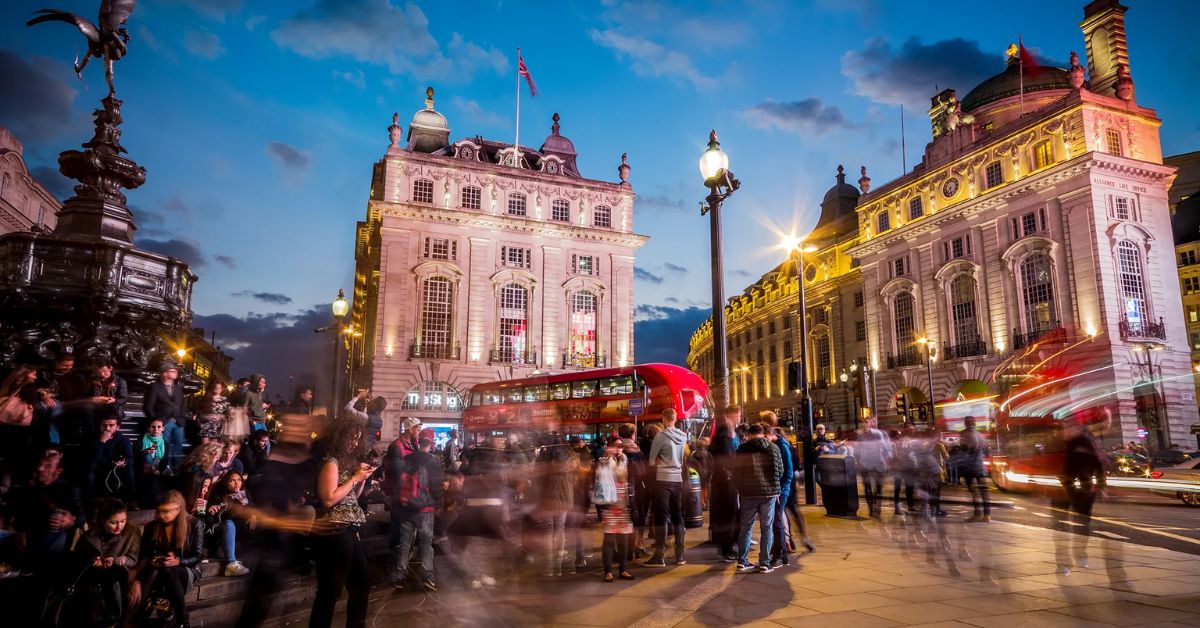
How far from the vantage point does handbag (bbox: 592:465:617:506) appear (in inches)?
314

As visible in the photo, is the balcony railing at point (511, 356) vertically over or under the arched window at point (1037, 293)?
under

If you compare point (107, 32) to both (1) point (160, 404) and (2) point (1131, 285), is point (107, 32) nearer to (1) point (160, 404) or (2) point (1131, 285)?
(1) point (160, 404)

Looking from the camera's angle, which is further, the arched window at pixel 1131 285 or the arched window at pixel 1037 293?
the arched window at pixel 1037 293

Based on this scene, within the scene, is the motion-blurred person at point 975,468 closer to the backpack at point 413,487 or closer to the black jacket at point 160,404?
the backpack at point 413,487

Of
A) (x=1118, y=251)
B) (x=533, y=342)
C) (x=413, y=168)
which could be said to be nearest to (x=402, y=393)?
(x=533, y=342)

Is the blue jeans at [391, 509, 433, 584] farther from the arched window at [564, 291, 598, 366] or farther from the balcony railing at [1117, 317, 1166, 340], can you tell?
the arched window at [564, 291, 598, 366]

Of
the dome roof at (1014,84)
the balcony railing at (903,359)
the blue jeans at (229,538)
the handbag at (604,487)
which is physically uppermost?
the dome roof at (1014,84)

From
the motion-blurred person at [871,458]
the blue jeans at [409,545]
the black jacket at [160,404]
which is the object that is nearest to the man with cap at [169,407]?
the black jacket at [160,404]

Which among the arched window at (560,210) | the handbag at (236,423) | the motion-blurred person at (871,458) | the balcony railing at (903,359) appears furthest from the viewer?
the arched window at (560,210)

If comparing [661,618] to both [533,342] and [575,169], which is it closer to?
[533,342]

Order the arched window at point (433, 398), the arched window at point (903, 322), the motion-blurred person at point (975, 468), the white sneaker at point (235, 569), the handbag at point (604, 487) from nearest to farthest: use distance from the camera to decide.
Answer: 1. the white sneaker at point (235, 569)
2. the handbag at point (604, 487)
3. the motion-blurred person at point (975, 468)
4. the arched window at point (433, 398)
5. the arched window at point (903, 322)

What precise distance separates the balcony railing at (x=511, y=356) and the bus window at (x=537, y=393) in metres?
20.0

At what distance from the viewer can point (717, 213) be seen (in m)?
9.45

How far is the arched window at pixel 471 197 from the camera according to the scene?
48344 mm
